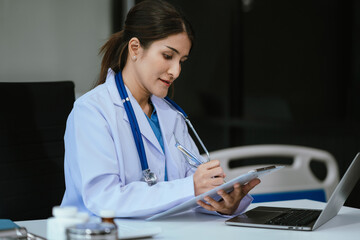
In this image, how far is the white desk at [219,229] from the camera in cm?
131

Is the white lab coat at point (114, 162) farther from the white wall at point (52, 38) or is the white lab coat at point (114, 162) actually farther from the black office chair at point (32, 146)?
the white wall at point (52, 38)

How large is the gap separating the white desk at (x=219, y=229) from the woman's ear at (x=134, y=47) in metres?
0.52

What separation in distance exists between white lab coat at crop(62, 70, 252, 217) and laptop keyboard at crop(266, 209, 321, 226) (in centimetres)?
17

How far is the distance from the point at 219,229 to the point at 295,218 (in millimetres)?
205

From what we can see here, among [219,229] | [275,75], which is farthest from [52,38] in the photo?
[275,75]

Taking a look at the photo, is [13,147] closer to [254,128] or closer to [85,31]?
[85,31]

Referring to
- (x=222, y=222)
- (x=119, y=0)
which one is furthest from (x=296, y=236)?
(x=119, y=0)

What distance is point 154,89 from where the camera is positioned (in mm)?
1737

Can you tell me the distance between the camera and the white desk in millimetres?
1311

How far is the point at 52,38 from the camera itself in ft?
7.75

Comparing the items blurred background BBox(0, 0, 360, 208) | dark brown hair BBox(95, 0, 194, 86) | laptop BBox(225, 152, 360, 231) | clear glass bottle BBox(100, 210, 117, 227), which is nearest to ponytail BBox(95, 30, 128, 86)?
dark brown hair BBox(95, 0, 194, 86)

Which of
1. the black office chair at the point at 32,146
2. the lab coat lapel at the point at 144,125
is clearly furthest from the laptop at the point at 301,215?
the black office chair at the point at 32,146

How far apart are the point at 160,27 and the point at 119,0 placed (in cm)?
100

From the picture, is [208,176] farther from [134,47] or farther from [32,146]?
[32,146]
